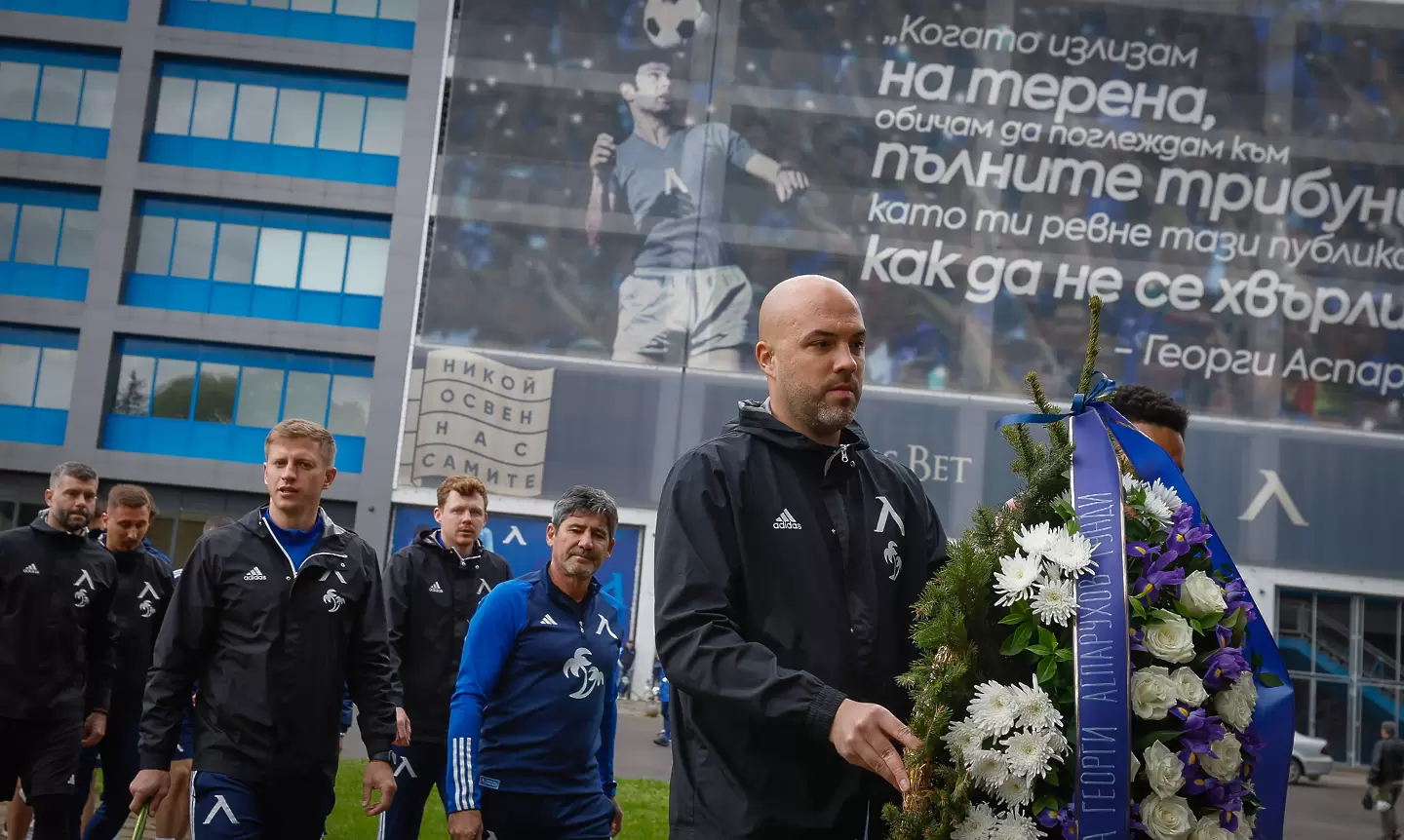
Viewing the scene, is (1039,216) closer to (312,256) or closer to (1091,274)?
(1091,274)

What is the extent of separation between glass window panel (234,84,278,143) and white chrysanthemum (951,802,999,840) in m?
29.4

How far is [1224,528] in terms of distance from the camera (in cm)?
2566

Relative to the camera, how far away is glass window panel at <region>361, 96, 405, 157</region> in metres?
28.9

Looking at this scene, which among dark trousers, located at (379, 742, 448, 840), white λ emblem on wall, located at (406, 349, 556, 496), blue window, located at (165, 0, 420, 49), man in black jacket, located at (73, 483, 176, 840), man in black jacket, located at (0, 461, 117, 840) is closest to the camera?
dark trousers, located at (379, 742, 448, 840)

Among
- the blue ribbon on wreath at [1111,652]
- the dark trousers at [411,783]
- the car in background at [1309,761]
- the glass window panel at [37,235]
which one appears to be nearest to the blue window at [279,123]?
the glass window panel at [37,235]

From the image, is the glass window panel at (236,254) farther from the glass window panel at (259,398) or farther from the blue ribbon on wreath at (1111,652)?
the blue ribbon on wreath at (1111,652)

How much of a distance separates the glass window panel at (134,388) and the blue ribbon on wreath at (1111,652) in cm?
2848

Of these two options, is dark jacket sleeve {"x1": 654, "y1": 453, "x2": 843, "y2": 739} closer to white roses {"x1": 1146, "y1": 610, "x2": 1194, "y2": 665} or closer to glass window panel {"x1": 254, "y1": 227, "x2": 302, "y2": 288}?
white roses {"x1": 1146, "y1": 610, "x2": 1194, "y2": 665}

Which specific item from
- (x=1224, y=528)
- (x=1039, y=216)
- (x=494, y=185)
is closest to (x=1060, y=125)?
(x=1039, y=216)

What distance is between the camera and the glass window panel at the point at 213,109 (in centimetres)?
2891

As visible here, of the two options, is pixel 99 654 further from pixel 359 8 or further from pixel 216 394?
pixel 359 8

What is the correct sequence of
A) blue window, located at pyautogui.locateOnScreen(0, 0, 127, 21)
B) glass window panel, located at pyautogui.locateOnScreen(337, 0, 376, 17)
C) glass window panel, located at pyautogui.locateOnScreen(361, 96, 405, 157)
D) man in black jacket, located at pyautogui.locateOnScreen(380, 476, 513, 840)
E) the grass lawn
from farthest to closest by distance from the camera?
glass window panel, located at pyautogui.locateOnScreen(337, 0, 376, 17)
blue window, located at pyautogui.locateOnScreen(0, 0, 127, 21)
glass window panel, located at pyautogui.locateOnScreen(361, 96, 405, 157)
the grass lawn
man in black jacket, located at pyautogui.locateOnScreen(380, 476, 513, 840)

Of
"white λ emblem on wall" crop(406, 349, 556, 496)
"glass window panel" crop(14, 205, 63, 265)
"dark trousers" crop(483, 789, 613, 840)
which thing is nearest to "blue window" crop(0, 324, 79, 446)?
"glass window panel" crop(14, 205, 63, 265)

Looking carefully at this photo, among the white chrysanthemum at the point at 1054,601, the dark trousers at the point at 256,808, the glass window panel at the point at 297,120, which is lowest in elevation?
the dark trousers at the point at 256,808
